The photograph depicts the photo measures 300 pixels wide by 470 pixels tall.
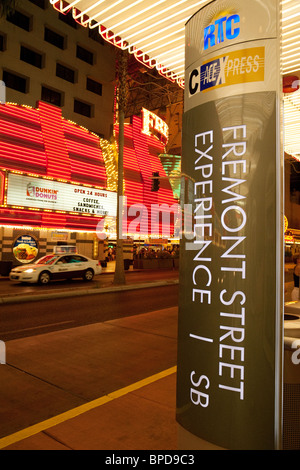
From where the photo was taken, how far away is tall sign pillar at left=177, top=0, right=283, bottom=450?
2207 mm

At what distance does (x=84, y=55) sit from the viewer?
3059 cm

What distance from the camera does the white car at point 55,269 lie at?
1706cm

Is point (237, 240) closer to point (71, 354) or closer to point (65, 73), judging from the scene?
point (71, 354)

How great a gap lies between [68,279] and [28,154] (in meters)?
8.01

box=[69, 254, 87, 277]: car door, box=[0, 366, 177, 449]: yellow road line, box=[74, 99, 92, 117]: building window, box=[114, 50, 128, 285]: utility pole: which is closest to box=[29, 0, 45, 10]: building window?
box=[74, 99, 92, 117]: building window

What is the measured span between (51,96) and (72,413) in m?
28.1

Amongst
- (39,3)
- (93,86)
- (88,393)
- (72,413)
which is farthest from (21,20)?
(72,413)

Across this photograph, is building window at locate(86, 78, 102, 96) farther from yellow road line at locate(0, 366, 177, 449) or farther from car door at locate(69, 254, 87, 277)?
yellow road line at locate(0, 366, 177, 449)

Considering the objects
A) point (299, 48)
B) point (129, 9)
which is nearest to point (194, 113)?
point (129, 9)

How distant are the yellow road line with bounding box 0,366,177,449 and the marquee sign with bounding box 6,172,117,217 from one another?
17.0 meters

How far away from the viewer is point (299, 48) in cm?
368

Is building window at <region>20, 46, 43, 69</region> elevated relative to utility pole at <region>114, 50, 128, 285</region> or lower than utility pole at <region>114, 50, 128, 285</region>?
elevated

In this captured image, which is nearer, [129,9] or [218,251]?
[218,251]

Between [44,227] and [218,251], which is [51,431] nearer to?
[218,251]
